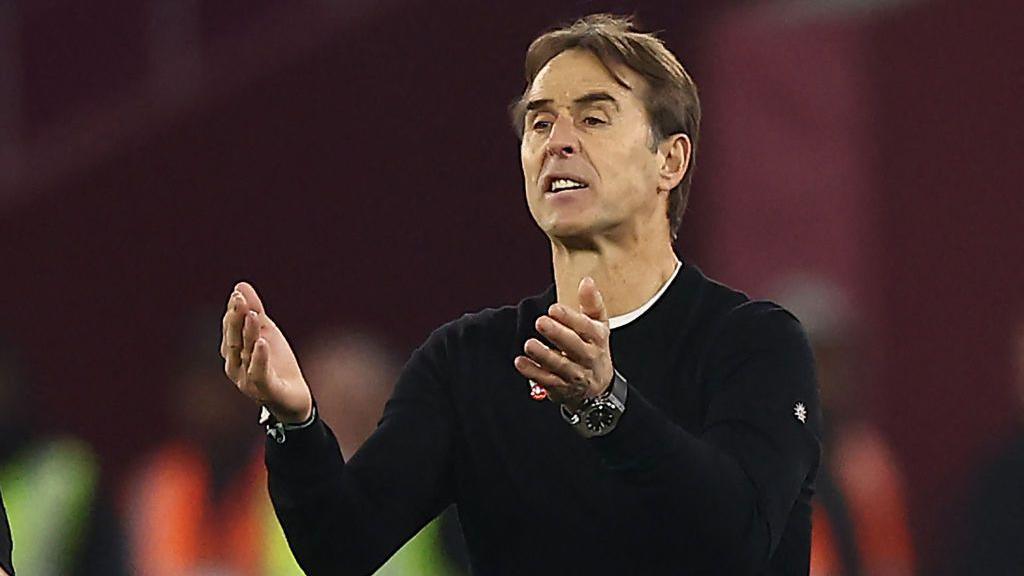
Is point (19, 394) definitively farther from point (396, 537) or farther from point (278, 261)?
point (396, 537)

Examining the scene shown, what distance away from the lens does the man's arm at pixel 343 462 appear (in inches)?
78.7

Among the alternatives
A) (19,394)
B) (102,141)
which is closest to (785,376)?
(19,394)

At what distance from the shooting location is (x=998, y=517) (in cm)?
370

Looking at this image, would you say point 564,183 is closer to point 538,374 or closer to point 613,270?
point 613,270

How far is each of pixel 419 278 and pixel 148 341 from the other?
697 millimetres

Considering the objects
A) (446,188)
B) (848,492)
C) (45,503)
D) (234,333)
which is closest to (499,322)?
(234,333)

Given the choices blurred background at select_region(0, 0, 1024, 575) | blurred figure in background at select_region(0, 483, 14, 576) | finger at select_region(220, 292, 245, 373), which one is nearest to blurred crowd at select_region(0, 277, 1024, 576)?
blurred background at select_region(0, 0, 1024, 575)

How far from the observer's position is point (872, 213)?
5816 millimetres

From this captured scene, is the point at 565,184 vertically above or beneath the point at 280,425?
Result: above

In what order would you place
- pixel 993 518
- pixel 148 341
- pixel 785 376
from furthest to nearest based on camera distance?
pixel 148 341 → pixel 993 518 → pixel 785 376

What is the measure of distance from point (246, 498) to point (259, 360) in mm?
2096

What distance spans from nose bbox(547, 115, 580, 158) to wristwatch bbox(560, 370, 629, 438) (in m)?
0.33

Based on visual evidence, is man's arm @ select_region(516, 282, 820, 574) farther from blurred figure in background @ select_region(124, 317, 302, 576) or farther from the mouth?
blurred figure in background @ select_region(124, 317, 302, 576)

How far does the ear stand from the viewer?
7.29 ft
